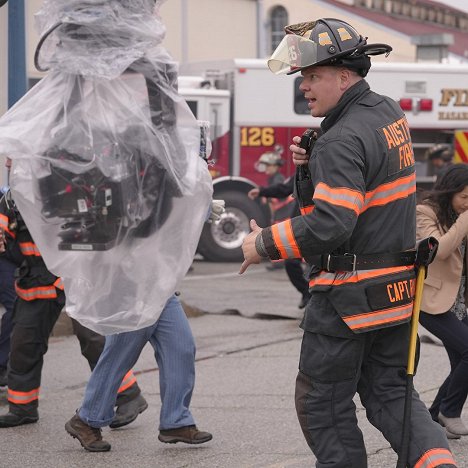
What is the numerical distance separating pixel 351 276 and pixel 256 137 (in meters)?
12.1

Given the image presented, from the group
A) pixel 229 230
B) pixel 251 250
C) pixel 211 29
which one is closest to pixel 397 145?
pixel 251 250

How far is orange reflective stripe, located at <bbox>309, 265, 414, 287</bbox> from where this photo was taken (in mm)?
4004

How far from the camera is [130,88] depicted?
525cm

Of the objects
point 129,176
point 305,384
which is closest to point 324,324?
point 305,384

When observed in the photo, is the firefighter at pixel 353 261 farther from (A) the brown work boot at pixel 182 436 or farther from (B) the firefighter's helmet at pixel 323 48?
(A) the brown work boot at pixel 182 436

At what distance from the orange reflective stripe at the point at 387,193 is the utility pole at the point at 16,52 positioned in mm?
4287

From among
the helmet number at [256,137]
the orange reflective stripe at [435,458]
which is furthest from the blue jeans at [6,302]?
the helmet number at [256,137]

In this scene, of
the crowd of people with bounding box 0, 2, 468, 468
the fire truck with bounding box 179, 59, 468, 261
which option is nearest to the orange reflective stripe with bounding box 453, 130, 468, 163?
the fire truck with bounding box 179, 59, 468, 261

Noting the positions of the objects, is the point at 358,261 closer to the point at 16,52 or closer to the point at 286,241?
the point at 286,241

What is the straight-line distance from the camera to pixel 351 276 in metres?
4.01

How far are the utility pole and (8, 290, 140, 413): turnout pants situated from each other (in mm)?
2179

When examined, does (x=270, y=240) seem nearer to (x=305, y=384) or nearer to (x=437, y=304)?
(x=305, y=384)

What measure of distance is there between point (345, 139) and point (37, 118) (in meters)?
1.80

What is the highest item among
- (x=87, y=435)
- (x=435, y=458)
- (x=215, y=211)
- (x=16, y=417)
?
(x=215, y=211)
